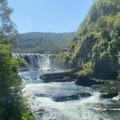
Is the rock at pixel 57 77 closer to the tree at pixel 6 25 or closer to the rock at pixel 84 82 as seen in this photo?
the rock at pixel 84 82

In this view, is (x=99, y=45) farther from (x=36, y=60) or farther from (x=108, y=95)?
(x=108, y=95)

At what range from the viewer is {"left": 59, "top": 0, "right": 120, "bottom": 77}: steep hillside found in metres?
113

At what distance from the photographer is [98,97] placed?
6906 centimetres

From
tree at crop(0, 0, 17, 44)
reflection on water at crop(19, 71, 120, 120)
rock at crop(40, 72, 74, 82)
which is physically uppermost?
tree at crop(0, 0, 17, 44)

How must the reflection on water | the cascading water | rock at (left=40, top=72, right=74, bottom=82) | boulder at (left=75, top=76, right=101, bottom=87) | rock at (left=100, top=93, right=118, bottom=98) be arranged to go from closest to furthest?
the reflection on water → the cascading water → rock at (left=100, top=93, right=118, bottom=98) → boulder at (left=75, top=76, right=101, bottom=87) → rock at (left=40, top=72, right=74, bottom=82)

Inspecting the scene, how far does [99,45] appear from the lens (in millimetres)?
125812

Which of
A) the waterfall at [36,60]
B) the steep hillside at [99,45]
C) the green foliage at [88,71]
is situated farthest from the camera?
the waterfall at [36,60]

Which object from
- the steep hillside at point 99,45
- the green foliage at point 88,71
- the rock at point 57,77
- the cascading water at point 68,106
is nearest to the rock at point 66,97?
the cascading water at point 68,106

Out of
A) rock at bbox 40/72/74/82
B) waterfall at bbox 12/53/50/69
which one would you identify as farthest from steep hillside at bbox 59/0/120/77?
waterfall at bbox 12/53/50/69

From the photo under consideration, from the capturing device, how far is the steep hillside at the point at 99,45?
112625 mm

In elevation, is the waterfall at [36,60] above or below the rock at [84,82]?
above

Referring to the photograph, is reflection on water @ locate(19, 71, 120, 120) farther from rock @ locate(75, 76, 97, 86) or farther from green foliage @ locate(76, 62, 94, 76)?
green foliage @ locate(76, 62, 94, 76)

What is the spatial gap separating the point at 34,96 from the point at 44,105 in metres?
8.83

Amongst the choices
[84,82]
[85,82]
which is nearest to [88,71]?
[84,82]
